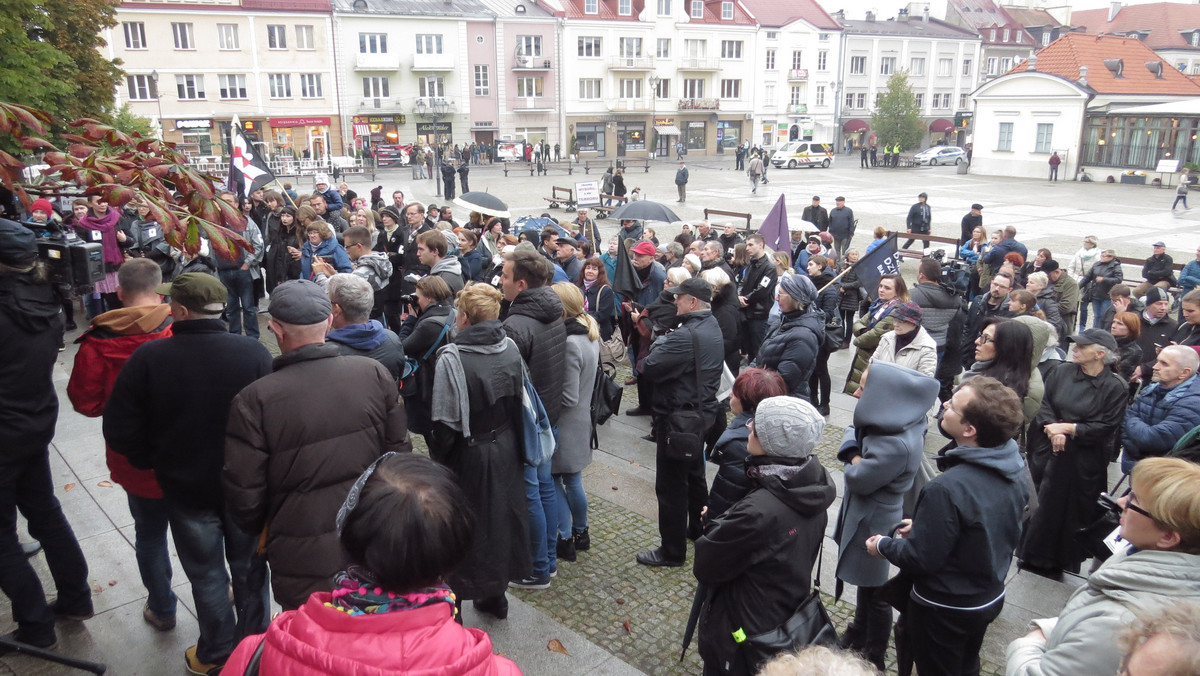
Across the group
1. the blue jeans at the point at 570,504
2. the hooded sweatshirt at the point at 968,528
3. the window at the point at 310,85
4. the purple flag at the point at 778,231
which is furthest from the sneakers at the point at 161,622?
the window at the point at 310,85

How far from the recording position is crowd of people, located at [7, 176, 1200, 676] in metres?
1.91

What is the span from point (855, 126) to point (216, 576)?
6898 centimetres

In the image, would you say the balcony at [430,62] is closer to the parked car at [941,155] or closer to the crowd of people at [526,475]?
the parked car at [941,155]

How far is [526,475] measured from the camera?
4602 mm

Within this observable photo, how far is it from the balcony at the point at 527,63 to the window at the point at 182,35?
65.4ft

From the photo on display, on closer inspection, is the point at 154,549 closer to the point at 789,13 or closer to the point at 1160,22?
the point at 789,13

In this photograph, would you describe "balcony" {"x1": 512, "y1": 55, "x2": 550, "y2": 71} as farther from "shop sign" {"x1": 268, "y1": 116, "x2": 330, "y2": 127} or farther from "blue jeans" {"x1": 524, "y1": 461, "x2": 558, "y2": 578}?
"blue jeans" {"x1": 524, "y1": 461, "x2": 558, "y2": 578}

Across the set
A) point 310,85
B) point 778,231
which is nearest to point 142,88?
point 310,85

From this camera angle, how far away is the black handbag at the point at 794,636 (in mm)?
2938

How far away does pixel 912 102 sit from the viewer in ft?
172

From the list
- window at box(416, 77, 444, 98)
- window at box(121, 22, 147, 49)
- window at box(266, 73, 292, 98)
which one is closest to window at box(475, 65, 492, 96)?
window at box(416, 77, 444, 98)

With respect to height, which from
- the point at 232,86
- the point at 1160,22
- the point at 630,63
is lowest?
the point at 232,86

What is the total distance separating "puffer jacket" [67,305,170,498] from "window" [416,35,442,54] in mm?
52078

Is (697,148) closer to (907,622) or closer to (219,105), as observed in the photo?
(219,105)
